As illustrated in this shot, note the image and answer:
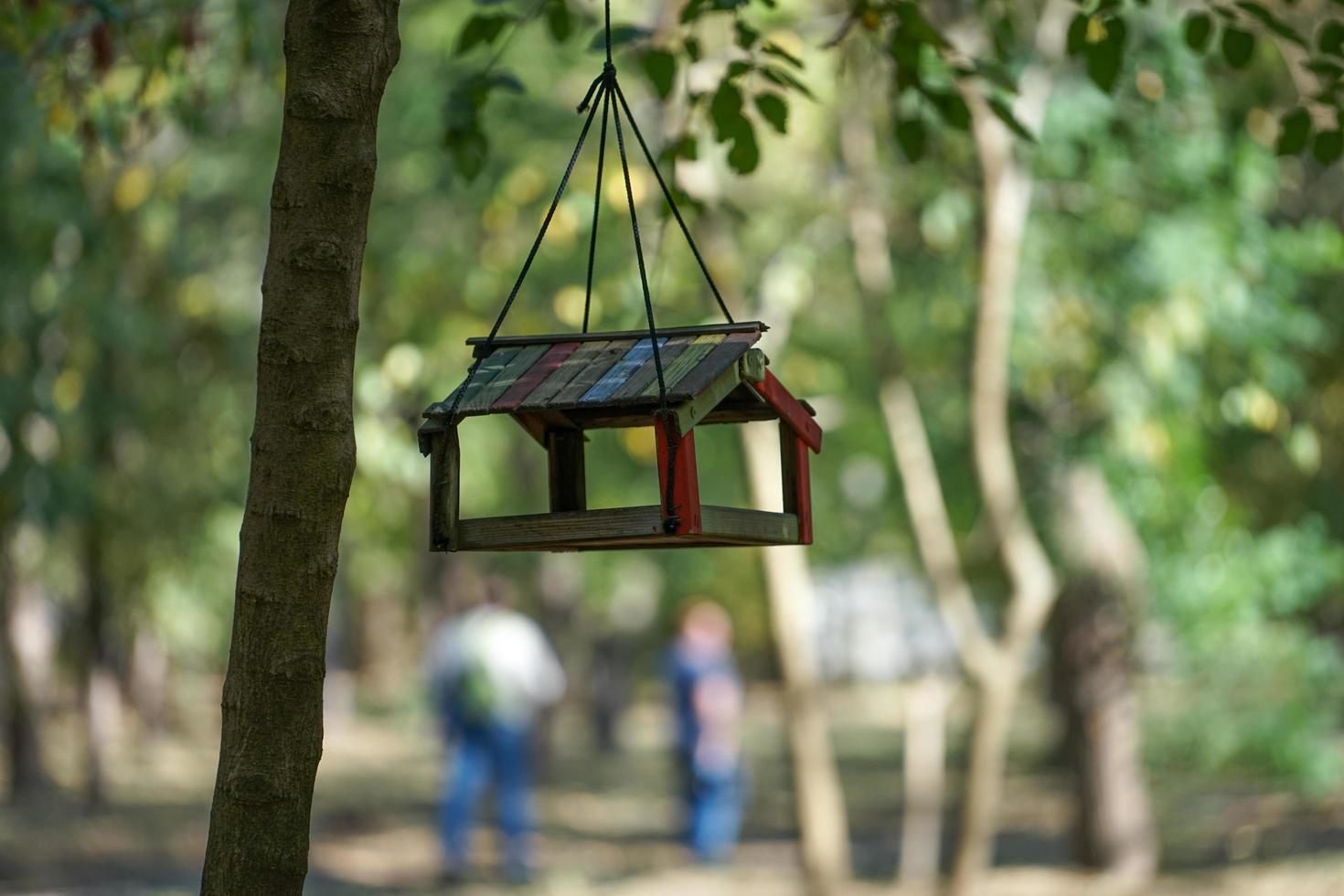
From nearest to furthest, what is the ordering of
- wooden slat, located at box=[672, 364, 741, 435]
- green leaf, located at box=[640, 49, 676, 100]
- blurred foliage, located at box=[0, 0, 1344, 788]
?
wooden slat, located at box=[672, 364, 741, 435] < green leaf, located at box=[640, 49, 676, 100] < blurred foliage, located at box=[0, 0, 1344, 788]

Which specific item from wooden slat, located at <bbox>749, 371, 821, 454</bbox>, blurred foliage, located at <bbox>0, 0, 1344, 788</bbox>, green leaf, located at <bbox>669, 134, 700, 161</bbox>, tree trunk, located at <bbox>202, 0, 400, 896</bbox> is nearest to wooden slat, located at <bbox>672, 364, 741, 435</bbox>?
wooden slat, located at <bbox>749, 371, 821, 454</bbox>

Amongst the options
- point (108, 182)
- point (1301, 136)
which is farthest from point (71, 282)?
point (1301, 136)

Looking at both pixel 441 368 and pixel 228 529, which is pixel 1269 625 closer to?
pixel 441 368

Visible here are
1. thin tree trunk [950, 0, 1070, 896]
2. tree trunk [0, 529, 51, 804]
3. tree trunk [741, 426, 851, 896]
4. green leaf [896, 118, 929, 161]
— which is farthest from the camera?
tree trunk [0, 529, 51, 804]

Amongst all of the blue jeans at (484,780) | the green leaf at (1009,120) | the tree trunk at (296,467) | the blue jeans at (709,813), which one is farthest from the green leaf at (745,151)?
the blue jeans at (709,813)

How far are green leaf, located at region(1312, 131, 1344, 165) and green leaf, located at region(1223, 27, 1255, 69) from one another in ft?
0.91

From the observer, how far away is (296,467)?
2.87 meters

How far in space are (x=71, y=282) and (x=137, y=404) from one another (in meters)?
2.08

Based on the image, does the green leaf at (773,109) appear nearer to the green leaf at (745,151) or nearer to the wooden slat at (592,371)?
the green leaf at (745,151)

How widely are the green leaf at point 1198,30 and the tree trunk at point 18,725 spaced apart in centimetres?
1420

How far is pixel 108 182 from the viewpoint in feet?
44.1

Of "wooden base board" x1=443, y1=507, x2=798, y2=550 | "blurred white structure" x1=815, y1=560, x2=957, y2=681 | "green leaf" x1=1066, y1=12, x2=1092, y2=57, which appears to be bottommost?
"wooden base board" x1=443, y1=507, x2=798, y2=550

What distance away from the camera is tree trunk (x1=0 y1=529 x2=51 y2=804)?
55.0 feet

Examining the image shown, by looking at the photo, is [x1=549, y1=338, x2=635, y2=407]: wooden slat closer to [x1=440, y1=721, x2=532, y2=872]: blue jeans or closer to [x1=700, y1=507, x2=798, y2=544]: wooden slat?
[x1=700, y1=507, x2=798, y2=544]: wooden slat
